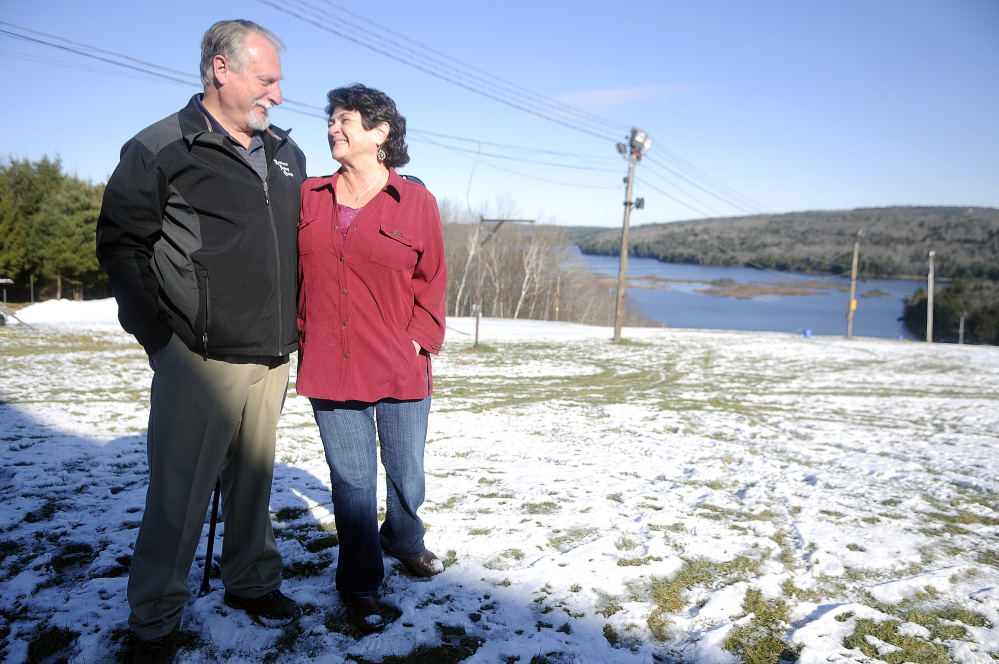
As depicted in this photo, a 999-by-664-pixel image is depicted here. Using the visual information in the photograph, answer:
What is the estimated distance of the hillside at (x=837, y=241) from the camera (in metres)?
77.0

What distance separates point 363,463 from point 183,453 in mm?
619

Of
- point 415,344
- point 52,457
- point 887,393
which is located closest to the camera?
point 415,344

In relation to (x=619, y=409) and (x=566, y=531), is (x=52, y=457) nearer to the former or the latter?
(x=566, y=531)

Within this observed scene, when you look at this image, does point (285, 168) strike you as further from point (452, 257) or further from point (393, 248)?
point (452, 257)

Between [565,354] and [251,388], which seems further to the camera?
[565,354]

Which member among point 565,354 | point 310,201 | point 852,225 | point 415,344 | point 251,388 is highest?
point 852,225

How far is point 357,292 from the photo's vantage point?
213 cm

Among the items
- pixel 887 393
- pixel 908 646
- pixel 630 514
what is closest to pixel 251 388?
pixel 630 514

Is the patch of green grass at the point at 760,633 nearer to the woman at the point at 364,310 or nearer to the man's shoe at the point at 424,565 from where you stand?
the man's shoe at the point at 424,565

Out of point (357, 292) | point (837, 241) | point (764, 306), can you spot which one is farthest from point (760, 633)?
point (837, 241)

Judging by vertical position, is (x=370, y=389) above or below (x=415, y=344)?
below

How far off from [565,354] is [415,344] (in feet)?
41.6

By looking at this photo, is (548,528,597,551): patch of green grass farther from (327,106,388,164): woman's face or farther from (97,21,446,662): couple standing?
(327,106,388,164): woman's face

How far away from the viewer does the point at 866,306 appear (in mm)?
75062
